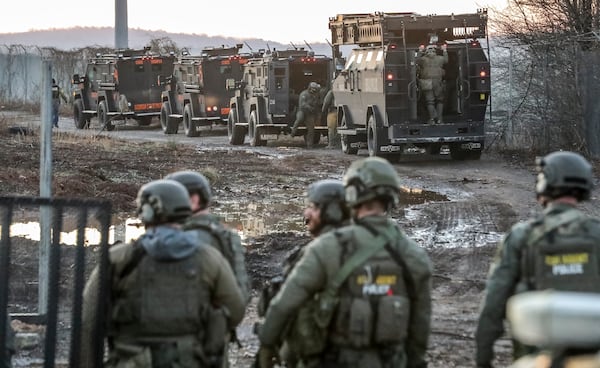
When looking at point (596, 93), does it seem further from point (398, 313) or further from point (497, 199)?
point (398, 313)

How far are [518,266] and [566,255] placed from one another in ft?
0.76

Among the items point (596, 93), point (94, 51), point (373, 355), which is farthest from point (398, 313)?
point (94, 51)

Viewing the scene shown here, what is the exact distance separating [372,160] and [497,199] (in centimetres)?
1200

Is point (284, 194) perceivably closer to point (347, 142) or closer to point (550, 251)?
point (347, 142)

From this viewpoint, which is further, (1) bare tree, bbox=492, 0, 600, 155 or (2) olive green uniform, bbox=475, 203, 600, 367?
(1) bare tree, bbox=492, 0, 600, 155

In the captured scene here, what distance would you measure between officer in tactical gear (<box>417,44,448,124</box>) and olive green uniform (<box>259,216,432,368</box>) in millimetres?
16705

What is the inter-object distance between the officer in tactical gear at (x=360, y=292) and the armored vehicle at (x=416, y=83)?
54.6ft

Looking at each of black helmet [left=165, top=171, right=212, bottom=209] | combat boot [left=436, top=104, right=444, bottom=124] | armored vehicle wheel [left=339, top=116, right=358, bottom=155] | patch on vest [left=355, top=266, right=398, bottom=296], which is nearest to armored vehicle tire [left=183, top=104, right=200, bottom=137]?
armored vehicle wheel [left=339, top=116, right=358, bottom=155]

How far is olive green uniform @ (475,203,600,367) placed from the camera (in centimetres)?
473

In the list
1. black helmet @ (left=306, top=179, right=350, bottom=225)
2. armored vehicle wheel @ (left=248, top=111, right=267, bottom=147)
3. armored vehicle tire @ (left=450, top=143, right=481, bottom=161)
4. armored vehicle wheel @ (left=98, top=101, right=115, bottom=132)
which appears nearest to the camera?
black helmet @ (left=306, top=179, right=350, bottom=225)

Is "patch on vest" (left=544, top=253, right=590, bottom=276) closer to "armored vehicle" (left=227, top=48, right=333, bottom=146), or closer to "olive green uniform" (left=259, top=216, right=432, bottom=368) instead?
"olive green uniform" (left=259, top=216, right=432, bottom=368)

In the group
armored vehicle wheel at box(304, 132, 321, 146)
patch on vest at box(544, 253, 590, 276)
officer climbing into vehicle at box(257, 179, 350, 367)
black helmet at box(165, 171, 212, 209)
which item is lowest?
armored vehicle wheel at box(304, 132, 321, 146)

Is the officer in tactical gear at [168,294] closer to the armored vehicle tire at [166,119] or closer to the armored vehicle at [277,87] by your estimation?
the armored vehicle at [277,87]

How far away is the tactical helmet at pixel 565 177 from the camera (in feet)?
15.8
